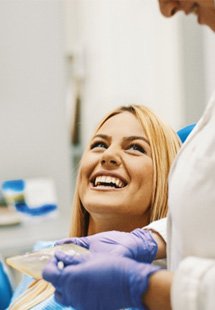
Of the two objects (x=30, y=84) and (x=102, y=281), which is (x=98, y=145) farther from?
(x=30, y=84)

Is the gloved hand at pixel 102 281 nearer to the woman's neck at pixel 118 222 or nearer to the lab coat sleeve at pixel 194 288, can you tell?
the lab coat sleeve at pixel 194 288

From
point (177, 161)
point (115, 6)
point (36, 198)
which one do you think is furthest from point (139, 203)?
point (115, 6)

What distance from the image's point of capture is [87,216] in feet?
5.28

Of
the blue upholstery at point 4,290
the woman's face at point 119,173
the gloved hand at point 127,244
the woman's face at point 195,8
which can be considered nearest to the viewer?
the woman's face at point 195,8

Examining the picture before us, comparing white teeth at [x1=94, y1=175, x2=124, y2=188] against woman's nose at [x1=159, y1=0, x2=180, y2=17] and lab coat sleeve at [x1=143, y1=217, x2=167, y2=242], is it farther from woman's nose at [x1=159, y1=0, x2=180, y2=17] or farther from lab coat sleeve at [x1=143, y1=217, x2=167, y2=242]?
woman's nose at [x1=159, y1=0, x2=180, y2=17]

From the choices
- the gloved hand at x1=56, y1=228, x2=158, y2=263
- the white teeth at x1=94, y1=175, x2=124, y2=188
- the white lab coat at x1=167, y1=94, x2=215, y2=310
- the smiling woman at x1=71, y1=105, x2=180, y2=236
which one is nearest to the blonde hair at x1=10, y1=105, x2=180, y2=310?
the smiling woman at x1=71, y1=105, x2=180, y2=236

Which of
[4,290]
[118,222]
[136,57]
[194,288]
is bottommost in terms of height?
[4,290]

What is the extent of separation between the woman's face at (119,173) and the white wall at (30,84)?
142cm

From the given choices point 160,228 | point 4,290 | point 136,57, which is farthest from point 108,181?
point 136,57

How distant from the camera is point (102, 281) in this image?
0.89m

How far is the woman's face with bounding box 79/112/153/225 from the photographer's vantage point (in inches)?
56.5

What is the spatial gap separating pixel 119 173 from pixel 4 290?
0.62 m

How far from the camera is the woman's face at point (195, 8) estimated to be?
0.94 metres

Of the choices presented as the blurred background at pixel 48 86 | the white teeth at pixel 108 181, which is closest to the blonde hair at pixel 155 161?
the white teeth at pixel 108 181
